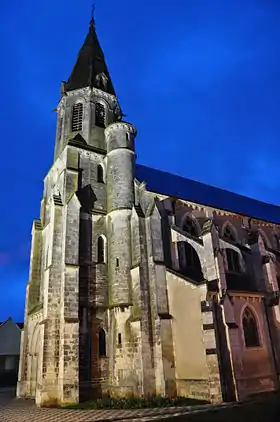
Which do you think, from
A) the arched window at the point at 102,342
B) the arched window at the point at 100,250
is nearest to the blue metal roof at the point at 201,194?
the arched window at the point at 100,250

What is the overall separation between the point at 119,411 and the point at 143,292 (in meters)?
5.84

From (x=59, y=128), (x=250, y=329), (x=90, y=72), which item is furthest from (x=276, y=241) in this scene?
(x=90, y=72)

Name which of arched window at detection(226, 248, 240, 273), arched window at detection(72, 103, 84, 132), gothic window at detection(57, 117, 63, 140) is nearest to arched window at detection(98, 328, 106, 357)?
arched window at detection(226, 248, 240, 273)

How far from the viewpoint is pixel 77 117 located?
24.9 meters

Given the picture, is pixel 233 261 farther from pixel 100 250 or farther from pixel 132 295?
pixel 100 250

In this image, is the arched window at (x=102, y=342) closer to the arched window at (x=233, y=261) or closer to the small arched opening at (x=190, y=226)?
the small arched opening at (x=190, y=226)

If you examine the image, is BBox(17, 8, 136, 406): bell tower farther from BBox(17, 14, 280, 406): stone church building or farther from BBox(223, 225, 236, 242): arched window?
BBox(223, 225, 236, 242): arched window

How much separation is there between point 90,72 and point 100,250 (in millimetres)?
16644

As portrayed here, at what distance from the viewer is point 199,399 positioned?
576 inches

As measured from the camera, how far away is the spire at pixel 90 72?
2662 centimetres

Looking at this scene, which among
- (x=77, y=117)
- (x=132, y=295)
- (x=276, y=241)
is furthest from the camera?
(x=276, y=241)

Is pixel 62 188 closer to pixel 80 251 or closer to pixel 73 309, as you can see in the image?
pixel 80 251

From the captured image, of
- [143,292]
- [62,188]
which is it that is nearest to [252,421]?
[143,292]

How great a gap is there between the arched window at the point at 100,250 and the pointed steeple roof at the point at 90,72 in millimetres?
14026
